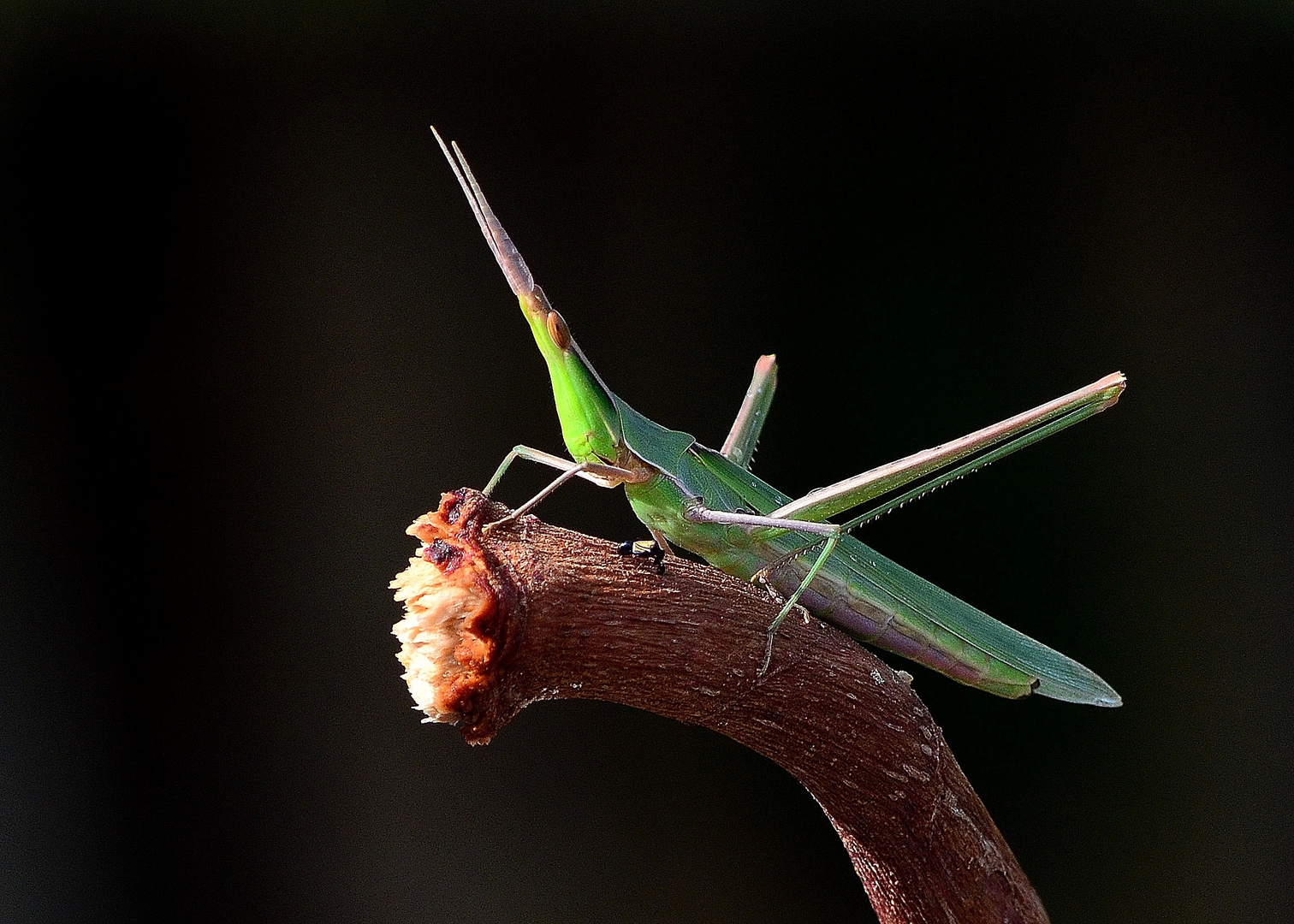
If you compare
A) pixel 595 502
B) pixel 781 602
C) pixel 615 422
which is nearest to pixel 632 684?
pixel 781 602

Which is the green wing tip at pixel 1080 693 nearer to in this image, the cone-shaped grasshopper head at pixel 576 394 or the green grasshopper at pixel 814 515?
the green grasshopper at pixel 814 515

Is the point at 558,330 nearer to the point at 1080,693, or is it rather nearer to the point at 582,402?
the point at 582,402

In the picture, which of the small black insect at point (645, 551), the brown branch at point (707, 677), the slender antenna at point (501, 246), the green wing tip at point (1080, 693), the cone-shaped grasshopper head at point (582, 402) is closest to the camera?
the brown branch at point (707, 677)

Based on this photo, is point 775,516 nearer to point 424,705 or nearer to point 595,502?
point 424,705

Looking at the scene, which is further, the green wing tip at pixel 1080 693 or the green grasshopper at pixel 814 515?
the green wing tip at pixel 1080 693

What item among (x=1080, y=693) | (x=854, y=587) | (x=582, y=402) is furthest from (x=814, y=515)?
(x=1080, y=693)

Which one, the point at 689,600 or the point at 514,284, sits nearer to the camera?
the point at 689,600

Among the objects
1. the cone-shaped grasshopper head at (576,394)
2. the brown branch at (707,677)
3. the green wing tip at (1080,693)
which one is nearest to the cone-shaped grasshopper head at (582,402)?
the cone-shaped grasshopper head at (576,394)
